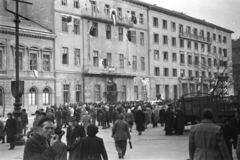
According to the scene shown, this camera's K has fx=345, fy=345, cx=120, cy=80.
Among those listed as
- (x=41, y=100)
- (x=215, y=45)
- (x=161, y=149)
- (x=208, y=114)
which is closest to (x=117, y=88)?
(x=41, y=100)

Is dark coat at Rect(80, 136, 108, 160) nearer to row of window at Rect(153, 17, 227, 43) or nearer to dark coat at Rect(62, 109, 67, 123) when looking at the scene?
dark coat at Rect(62, 109, 67, 123)

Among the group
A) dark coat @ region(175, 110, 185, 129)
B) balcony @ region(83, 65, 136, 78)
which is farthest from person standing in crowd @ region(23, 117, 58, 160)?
balcony @ region(83, 65, 136, 78)

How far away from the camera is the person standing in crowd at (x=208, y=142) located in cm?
592

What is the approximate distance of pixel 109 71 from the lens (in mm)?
43781

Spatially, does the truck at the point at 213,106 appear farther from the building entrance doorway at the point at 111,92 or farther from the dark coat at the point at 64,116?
the building entrance doorway at the point at 111,92

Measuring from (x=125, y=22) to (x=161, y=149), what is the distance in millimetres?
34672

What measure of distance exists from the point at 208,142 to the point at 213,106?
13063 millimetres

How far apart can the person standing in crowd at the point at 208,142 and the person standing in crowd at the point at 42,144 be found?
276cm

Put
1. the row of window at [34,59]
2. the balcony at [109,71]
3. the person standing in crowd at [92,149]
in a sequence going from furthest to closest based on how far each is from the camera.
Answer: the balcony at [109,71]
the row of window at [34,59]
the person standing in crowd at [92,149]

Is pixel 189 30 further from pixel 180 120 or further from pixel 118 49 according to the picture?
pixel 180 120

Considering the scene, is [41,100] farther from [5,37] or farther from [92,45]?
[92,45]

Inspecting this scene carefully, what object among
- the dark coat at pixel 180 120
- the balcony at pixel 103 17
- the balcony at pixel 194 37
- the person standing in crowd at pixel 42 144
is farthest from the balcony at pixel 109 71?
the person standing in crowd at pixel 42 144

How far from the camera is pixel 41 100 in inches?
1423

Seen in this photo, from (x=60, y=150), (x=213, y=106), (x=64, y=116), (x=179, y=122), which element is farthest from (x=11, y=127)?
(x=213, y=106)
